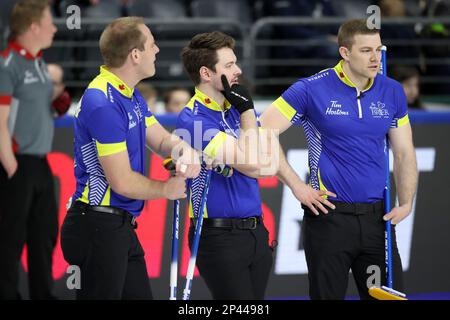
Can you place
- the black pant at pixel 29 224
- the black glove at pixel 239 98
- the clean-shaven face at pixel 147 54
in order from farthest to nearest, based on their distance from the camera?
the black pant at pixel 29 224 → the black glove at pixel 239 98 → the clean-shaven face at pixel 147 54

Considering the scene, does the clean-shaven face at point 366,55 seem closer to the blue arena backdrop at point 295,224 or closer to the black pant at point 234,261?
the black pant at point 234,261

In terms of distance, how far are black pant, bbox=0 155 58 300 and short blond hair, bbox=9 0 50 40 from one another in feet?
3.45

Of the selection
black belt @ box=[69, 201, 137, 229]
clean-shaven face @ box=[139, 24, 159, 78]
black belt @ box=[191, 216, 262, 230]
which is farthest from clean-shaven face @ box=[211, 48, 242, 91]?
black belt @ box=[69, 201, 137, 229]

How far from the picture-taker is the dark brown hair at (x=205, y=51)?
6203 mm

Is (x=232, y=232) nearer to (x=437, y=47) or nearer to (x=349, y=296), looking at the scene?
(x=349, y=296)

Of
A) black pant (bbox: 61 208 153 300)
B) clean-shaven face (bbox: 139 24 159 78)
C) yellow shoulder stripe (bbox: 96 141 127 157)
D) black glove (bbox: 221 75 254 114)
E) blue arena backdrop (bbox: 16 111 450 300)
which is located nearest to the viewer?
yellow shoulder stripe (bbox: 96 141 127 157)

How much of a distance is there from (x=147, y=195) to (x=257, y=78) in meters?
6.80

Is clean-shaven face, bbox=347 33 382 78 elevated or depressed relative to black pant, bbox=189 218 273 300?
elevated

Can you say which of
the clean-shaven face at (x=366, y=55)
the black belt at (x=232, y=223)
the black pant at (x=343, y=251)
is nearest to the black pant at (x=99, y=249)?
the black belt at (x=232, y=223)

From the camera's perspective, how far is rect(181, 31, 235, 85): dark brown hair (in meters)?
6.20

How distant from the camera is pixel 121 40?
587 centimetres

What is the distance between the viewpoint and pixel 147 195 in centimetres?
573

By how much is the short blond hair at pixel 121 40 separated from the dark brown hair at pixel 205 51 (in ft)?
1.46

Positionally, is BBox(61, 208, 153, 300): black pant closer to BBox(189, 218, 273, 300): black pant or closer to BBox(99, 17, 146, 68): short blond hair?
BBox(189, 218, 273, 300): black pant
